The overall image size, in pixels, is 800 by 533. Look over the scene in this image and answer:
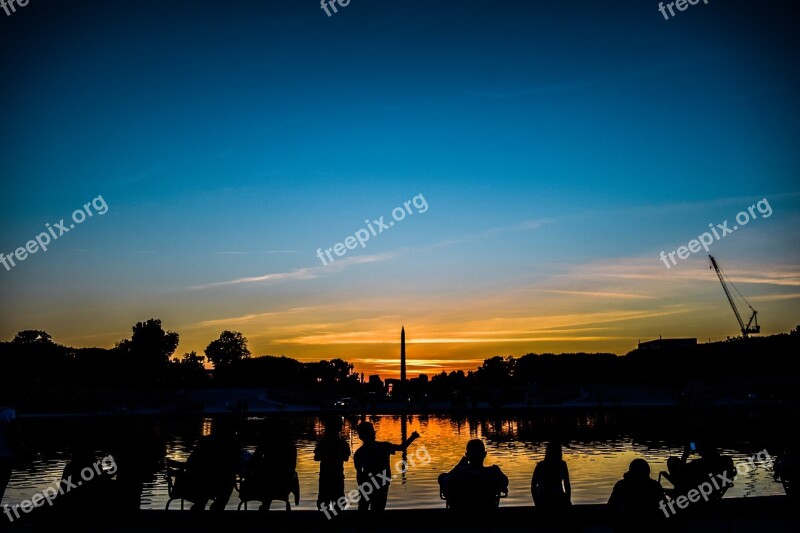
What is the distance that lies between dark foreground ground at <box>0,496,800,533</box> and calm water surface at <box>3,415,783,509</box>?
147cm

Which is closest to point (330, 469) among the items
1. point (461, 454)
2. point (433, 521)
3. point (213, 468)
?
point (213, 468)

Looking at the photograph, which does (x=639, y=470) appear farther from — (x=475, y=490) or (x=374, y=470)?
(x=374, y=470)

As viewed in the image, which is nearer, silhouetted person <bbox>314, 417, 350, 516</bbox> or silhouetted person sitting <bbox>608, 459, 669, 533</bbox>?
silhouetted person sitting <bbox>608, 459, 669, 533</bbox>

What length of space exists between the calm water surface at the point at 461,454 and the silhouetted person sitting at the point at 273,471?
38cm

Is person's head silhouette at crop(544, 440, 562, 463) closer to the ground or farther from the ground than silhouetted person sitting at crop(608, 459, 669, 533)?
farther from the ground

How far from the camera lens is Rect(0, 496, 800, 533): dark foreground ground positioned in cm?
1019

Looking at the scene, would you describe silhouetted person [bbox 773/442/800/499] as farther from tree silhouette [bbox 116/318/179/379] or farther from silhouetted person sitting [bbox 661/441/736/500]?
tree silhouette [bbox 116/318/179/379]

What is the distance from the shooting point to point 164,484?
19.0 m

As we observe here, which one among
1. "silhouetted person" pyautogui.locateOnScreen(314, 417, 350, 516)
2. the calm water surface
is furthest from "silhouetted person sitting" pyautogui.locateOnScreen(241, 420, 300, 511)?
"silhouetted person" pyautogui.locateOnScreen(314, 417, 350, 516)

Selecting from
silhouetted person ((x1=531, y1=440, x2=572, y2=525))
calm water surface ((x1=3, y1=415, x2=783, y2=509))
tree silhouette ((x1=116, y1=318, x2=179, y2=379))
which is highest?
tree silhouette ((x1=116, y1=318, x2=179, y2=379))

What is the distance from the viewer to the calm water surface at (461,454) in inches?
691

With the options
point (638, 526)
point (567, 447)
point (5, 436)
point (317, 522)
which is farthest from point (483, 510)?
point (567, 447)

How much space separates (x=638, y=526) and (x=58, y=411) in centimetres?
8351

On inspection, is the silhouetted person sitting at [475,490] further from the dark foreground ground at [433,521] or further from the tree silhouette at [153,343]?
the tree silhouette at [153,343]
